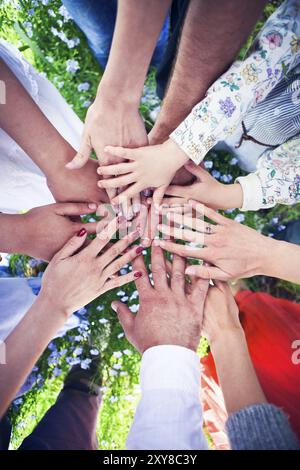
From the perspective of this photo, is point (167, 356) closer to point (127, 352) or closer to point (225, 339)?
point (225, 339)

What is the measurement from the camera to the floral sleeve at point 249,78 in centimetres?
72

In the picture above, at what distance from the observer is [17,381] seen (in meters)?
0.81

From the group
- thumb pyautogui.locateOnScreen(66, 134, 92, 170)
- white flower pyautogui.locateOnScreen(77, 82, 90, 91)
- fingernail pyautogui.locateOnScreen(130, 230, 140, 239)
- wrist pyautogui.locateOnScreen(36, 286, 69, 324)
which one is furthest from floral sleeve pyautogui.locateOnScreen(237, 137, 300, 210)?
white flower pyautogui.locateOnScreen(77, 82, 90, 91)

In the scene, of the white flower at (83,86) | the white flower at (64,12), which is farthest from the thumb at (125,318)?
the white flower at (64,12)

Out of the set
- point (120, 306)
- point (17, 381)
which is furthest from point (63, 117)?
point (17, 381)

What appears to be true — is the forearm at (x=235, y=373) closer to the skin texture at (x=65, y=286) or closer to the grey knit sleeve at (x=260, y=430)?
the grey knit sleeve at (x=260, y=430)

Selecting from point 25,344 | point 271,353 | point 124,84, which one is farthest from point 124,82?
point 271,353

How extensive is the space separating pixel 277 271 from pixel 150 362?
1.44 ft

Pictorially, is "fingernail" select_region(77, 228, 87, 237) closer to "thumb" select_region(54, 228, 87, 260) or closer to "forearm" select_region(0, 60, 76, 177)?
"thumb" select_region(54, 228, 87, 260)

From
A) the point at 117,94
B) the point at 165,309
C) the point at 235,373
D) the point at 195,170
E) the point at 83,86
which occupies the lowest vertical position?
the point at 235,373

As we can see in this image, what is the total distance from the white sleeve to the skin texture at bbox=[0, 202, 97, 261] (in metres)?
0.39

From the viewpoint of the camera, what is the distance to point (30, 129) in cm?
81

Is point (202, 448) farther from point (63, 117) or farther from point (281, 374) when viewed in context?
point (63, 117)

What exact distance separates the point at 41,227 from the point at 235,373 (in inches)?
23.7
